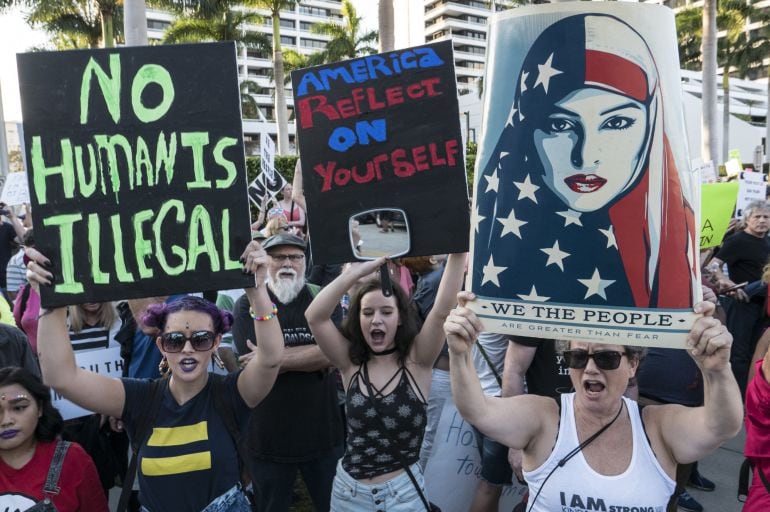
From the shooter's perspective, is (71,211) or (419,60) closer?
(71,211)

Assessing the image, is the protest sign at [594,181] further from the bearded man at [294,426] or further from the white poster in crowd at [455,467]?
the white poster in crowd at [455,467]

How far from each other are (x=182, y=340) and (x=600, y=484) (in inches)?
64.6

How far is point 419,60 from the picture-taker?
2.58 m

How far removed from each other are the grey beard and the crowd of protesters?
1 cm

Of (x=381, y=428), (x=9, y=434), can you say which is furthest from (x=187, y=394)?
(x=381, y=428)

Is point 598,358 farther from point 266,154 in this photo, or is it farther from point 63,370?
point 266,154

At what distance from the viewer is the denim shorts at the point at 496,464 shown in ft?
11.4

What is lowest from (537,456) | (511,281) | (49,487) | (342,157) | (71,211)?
(49,487)

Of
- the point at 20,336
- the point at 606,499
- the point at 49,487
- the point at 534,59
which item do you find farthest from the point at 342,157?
the point at 20,336

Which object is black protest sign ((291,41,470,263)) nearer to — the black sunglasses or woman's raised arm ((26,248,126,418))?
the black sunglasses

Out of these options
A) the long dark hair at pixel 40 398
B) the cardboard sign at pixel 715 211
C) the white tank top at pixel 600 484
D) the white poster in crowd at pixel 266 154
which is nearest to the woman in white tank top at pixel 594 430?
the white tank top at pixel 600 484

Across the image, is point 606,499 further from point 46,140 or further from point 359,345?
point 46,140

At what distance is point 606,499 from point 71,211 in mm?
2119

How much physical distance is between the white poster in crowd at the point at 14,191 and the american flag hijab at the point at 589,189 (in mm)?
8535
